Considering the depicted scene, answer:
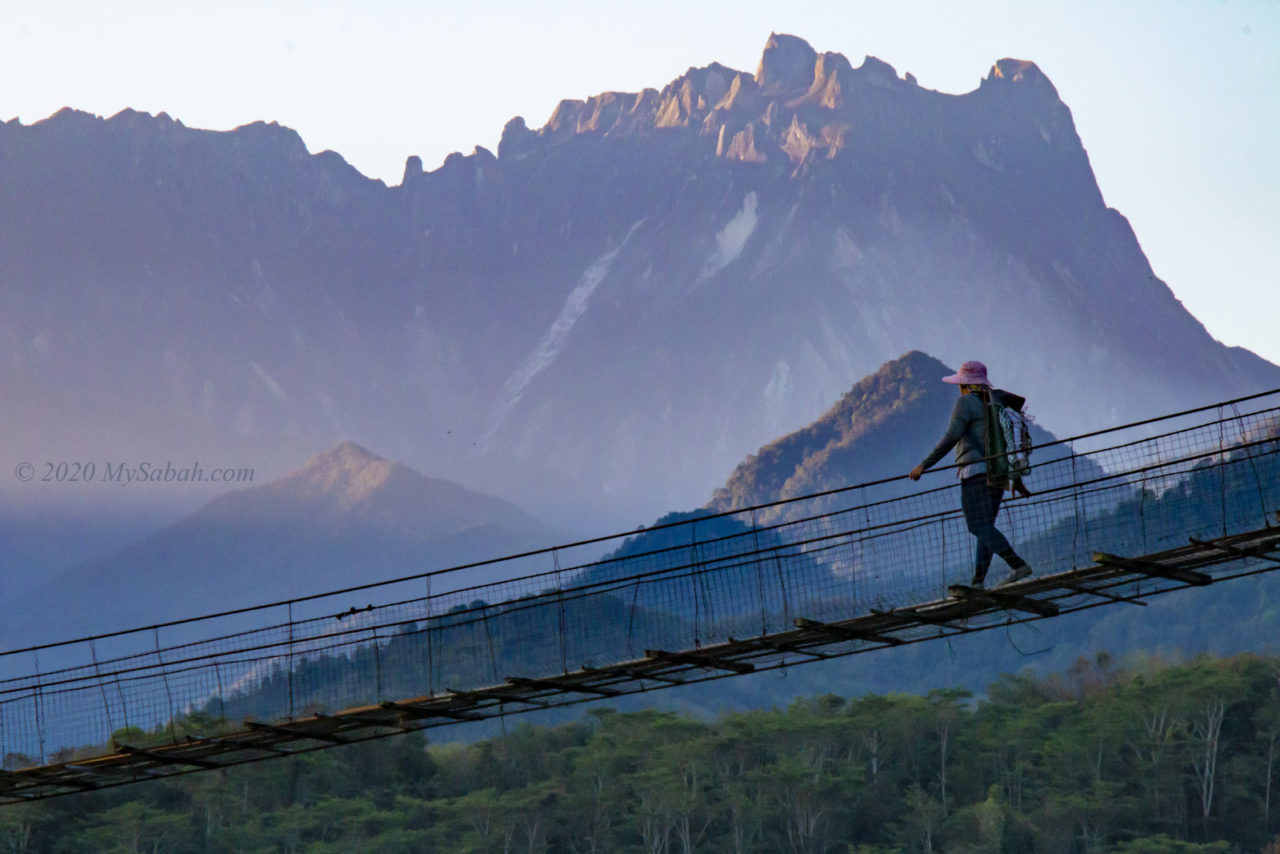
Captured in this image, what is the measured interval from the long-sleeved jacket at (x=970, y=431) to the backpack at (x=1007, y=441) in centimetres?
6

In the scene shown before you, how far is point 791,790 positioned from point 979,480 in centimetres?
7076

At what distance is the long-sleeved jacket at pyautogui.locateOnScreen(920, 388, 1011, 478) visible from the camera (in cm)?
1584

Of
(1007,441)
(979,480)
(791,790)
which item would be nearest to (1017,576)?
(979,480)

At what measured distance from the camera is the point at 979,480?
1578cm

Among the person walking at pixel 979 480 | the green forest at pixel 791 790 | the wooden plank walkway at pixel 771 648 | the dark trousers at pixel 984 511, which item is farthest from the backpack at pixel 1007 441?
the green forest at pixel 791 790

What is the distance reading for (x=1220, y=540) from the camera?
14164 millimetres

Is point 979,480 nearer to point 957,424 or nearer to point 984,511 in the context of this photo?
point 984,511

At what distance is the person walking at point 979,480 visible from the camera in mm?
15711

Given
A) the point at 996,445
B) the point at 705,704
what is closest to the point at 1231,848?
the point at 996,445

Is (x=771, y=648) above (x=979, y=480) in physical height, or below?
below

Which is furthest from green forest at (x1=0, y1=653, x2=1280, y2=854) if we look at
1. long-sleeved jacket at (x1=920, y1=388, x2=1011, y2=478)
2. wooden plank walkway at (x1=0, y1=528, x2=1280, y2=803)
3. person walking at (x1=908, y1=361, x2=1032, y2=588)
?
long-sleeved jacket at (x1=920, y1=388, x2=1011, y2=478)

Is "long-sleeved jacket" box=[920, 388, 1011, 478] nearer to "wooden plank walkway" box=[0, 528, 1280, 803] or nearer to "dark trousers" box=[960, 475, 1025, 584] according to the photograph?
"dark trousers" box=[960, 475, 1025, 584]

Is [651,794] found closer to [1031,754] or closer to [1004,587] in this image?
[1031,754]

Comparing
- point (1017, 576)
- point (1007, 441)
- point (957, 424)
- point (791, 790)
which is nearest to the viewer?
point (1017, 576)
